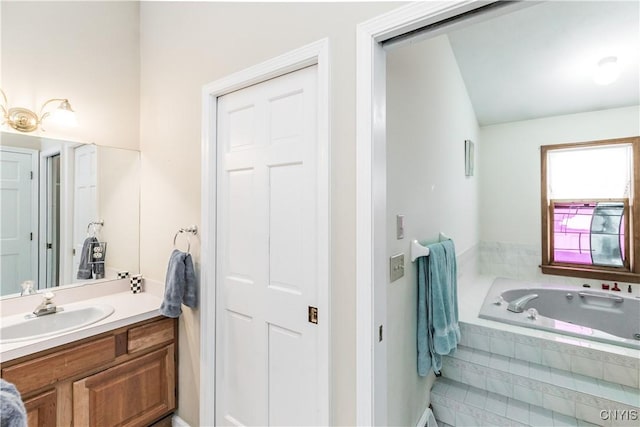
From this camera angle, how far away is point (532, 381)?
1885 millimetres

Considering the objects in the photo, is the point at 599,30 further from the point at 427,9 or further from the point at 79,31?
the point at 79,31

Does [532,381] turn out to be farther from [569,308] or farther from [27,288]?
[27,288]

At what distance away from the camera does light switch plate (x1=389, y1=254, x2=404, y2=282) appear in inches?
54.2

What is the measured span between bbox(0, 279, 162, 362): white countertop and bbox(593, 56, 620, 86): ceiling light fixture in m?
Answer: 3.87

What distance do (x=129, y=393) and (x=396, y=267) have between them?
1616 mm

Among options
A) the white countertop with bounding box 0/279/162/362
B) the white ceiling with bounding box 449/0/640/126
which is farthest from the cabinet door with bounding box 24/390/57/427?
the white ceiling with bounding box 449/0/640/126

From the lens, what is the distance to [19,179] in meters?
1.68

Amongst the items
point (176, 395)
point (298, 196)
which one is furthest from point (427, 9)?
point (176, 395)

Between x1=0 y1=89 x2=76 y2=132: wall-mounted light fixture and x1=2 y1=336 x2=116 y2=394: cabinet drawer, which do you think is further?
x1=0 y1=89 x2=76 y2=132: wall-mounted light fixture

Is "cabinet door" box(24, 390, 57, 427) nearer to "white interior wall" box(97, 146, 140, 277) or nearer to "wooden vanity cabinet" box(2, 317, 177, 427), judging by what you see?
"wooden vanity cabinet" box(2, 317, 177, 427)

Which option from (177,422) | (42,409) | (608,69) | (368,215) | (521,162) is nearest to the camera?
(368,215)


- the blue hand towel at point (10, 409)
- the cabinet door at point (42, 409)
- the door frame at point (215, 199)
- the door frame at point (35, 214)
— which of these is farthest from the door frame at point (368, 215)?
the door frame at point (35, 214)

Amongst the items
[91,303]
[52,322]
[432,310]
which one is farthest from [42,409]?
[432,310]

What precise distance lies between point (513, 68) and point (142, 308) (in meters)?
3.60
